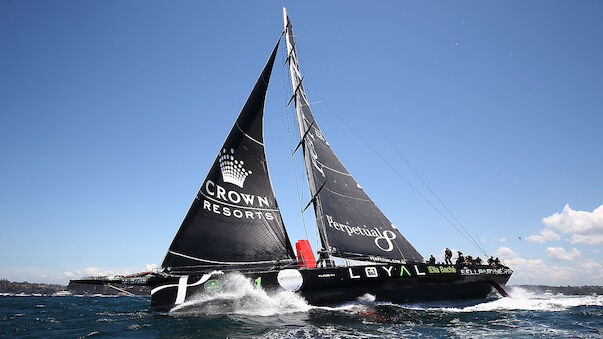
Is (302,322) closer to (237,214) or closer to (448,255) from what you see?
(237,214)

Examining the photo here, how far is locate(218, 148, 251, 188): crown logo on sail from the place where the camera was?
45.8ft

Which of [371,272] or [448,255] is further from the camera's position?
[448,255]

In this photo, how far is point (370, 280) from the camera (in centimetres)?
1303

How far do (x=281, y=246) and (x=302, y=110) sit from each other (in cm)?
870

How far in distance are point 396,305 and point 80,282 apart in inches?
483

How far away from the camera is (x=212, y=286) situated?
11188 millimetres

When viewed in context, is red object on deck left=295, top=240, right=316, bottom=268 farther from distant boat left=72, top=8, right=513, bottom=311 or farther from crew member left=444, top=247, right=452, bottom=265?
crew member left=444, top=247, right=452, bottom=265

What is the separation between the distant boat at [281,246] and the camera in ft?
38.7

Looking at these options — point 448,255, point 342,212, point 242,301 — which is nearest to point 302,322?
point 242,301

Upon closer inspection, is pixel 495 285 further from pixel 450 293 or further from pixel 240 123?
pixel 240 123

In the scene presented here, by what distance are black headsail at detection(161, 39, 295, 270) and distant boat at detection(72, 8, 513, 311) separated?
0.13 feet

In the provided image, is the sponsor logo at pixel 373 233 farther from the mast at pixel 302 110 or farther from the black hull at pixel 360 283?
the black hull at pixel 360 283

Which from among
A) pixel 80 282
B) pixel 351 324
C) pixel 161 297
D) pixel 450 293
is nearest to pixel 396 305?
pixel 450 293

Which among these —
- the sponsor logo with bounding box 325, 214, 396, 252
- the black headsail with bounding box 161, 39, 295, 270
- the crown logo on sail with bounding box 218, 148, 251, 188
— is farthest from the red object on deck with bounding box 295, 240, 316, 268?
the crown logo on sail with bounding box 218, 148, 251, 188
